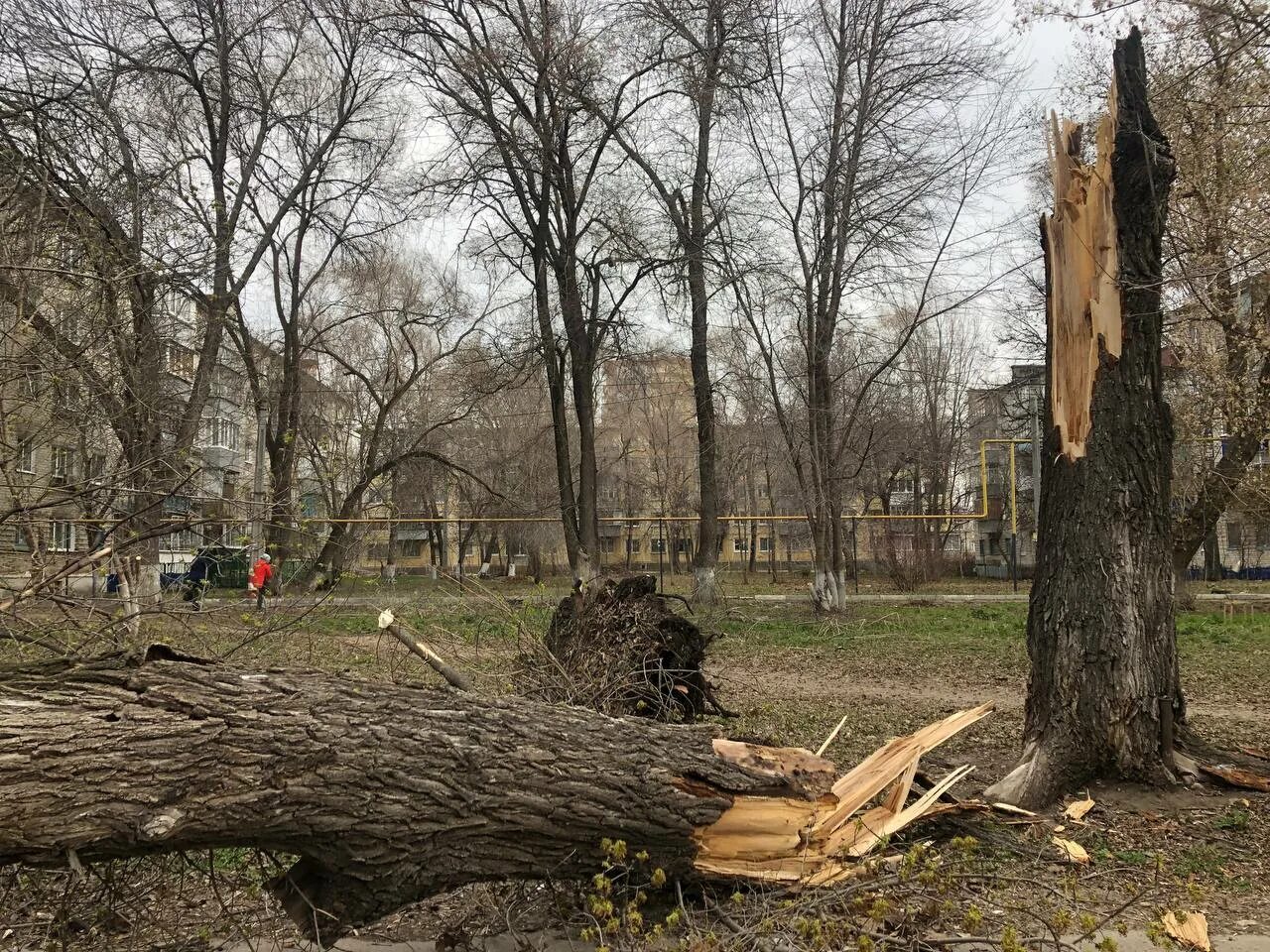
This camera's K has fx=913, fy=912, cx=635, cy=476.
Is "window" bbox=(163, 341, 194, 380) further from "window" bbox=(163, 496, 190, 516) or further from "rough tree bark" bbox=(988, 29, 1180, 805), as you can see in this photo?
"rough tree bark" bbox=(988, 29, 1180, 805)

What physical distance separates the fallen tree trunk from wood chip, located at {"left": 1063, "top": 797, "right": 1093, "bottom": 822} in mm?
1158

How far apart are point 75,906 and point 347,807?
120 centimetres

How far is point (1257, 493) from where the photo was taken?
14500 millimetres

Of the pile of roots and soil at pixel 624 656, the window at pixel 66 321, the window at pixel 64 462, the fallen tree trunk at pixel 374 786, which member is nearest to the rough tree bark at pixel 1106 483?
the fallen tree trunk at pixel 374 786

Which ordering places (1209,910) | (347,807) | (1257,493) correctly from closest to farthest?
(347,807) → (1209,910) → (1257,493)

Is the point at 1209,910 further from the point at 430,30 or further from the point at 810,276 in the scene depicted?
the point at 430,30

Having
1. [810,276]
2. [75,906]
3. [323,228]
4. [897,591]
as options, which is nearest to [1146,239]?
[75,906]

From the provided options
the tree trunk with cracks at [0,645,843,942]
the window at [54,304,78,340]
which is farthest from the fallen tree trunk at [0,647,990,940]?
the window at [54,304,78,340]

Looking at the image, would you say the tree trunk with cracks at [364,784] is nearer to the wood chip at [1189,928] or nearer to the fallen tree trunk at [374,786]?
the fallen tree trunk at [374,786]

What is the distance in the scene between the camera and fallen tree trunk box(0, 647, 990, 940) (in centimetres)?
256

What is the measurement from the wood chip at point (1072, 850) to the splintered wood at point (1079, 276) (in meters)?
2.03

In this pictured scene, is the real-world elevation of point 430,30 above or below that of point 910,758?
above

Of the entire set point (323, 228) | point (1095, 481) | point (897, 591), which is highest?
point (323, 228)

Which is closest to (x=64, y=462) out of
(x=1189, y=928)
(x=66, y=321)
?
(x=66, y=321)
